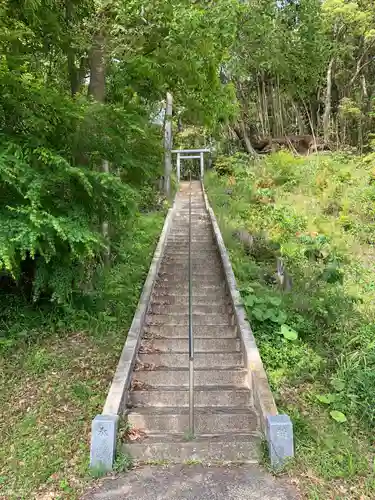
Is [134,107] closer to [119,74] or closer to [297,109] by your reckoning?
[119,74]

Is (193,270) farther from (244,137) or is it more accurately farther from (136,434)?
(244,137)

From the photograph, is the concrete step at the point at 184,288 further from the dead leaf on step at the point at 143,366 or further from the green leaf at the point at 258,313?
the dead leaf on step at the point at 143,366

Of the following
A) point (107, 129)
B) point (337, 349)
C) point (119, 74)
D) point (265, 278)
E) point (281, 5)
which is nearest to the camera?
point (107, 129)

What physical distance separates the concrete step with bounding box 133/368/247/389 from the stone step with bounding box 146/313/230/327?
1.31 meters

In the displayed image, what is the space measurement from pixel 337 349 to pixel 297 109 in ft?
62.2

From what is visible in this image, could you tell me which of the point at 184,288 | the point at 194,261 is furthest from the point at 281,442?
the point at 194,261

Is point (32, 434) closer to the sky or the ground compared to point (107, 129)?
closer to the ground

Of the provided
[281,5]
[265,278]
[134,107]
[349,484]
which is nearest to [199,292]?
[265,278]

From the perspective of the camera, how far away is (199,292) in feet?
25.4

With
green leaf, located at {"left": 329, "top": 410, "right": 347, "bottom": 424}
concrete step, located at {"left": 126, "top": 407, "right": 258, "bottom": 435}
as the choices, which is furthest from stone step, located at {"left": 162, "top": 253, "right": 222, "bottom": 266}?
green leaf, located at {"left": 329, "top": 410, "right": 347, "bottom": 424}

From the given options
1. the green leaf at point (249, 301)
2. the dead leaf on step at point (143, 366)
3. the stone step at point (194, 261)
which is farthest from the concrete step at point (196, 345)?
the stone step at point (194, 261)

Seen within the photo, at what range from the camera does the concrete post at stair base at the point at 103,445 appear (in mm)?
3779

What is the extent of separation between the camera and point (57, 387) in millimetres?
4883

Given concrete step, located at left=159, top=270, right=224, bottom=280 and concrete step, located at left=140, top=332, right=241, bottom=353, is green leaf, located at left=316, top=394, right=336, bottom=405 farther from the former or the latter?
concrete step, located at left=159, top=270, right=224, bottom=280
